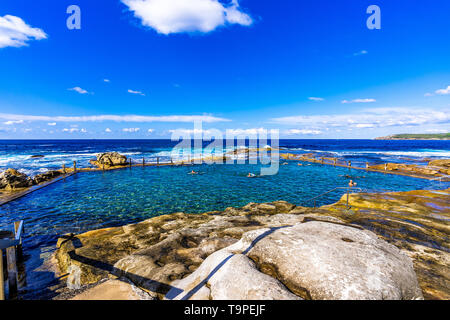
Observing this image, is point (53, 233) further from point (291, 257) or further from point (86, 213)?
point (291, 257)

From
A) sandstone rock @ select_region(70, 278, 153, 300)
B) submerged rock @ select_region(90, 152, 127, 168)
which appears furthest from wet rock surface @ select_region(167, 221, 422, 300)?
submerged rock @ select_region(90, 152, 127, 168)

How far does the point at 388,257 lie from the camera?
504cm

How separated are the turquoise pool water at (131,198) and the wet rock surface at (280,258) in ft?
7.78

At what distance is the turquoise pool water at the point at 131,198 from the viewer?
37.2 feet

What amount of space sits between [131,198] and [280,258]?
17007 millimetres

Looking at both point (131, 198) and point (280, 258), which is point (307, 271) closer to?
point (280, 258)

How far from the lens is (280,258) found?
5.00 m

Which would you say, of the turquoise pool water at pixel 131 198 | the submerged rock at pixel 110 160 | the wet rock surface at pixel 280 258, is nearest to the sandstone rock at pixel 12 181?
the turquoise pool water at pixel 131 198

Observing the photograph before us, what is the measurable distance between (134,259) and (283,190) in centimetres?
1860

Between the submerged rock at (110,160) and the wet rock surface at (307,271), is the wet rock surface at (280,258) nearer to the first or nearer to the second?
the wet rock surface at (307,271)

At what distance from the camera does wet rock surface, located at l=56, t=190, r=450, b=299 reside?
400cm

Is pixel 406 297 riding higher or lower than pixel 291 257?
lower

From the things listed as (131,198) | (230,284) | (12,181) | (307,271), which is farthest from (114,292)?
(12,181)
